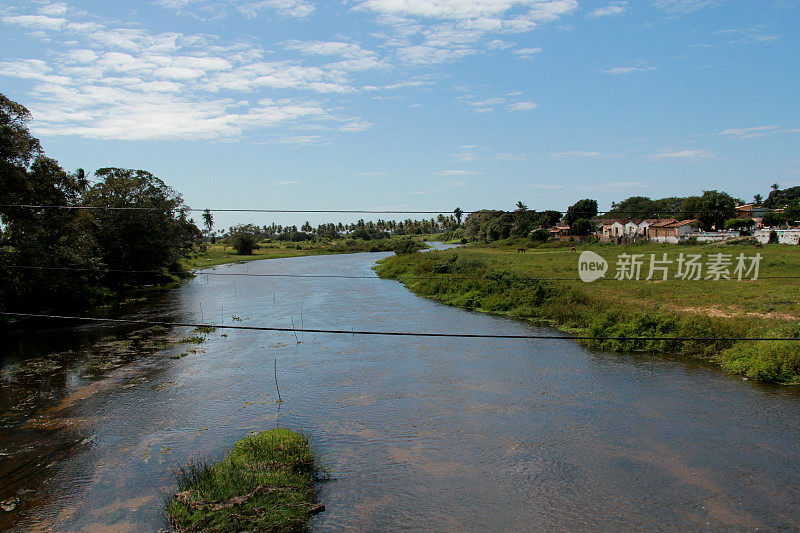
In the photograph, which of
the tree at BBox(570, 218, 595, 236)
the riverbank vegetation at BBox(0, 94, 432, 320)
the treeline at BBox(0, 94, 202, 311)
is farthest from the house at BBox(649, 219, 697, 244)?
the treeline at BBox(0, 94, 202, 311)

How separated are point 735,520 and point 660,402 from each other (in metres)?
5.67

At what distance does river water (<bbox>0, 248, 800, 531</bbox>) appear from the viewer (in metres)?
10.2

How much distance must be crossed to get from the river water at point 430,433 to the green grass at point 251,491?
567 millimetres

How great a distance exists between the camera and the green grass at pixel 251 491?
29.7 feet

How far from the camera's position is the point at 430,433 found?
13.5 metres

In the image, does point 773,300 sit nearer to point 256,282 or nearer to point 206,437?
point 206,437

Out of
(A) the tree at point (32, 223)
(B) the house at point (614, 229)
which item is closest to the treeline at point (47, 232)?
(A) the tree at point (32, 223)

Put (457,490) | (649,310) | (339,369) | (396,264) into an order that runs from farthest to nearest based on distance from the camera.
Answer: (396,264) < (649,310) < (339,369) < (457,490)

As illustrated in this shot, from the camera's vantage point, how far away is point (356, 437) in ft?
43.9

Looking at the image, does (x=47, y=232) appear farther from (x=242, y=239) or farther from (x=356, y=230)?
(x=356, y=230)

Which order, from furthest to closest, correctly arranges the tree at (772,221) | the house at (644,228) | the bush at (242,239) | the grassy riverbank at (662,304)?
the bush at (242,239)
the house at (644,228)
the tree at (772,221)
the grassy riverbank at (662,304)

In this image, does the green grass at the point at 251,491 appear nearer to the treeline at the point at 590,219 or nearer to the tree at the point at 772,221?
the treeline at the point at 590,219

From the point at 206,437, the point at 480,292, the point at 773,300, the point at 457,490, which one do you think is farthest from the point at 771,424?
the point at 480,292

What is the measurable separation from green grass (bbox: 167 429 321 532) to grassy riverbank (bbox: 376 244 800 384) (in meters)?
14.2
